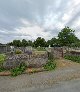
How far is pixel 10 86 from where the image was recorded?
8.30 m

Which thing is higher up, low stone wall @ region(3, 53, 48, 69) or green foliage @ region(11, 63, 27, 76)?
low stone wall @ region(3, 53, 48, 69)

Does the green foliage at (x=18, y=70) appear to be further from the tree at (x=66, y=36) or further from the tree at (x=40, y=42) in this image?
the tree at (x=40, y=42)

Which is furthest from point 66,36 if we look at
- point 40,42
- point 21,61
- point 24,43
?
point 24,43

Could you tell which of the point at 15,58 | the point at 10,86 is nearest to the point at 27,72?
the point at 15,58

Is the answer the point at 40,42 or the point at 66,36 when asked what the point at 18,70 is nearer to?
the point at 66,36

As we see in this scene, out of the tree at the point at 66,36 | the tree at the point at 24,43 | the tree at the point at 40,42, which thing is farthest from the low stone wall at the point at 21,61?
the tree at the point at 24,43

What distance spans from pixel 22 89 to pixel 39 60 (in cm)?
641

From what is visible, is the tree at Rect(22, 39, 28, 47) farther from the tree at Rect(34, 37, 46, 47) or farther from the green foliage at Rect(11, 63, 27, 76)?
the green foliage at Rect(11, 63, 27, 76)

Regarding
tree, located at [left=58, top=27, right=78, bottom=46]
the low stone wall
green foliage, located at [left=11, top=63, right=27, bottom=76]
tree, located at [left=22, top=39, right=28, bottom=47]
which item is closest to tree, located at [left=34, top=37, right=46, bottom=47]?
tree, located at [left=22, top=39, right=28, bottom=47]

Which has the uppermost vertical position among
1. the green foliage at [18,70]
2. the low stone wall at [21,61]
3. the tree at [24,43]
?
the tree at [24,43]

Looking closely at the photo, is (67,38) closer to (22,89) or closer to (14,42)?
(22,89)

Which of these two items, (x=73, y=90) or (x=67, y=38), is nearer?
(x=73, y=90)

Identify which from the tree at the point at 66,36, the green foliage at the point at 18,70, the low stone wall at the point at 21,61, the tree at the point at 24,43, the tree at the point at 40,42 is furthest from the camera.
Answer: the tree at the point at 24,43

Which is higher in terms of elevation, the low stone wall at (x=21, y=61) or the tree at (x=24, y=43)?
the tree at (x=24, y=43)
